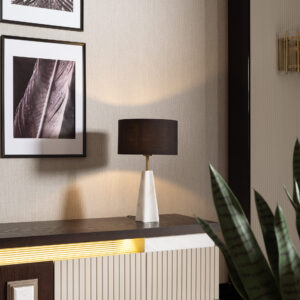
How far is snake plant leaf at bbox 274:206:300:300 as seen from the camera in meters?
0.67

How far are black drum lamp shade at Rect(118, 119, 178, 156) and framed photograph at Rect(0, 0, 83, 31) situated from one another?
68 centimetres

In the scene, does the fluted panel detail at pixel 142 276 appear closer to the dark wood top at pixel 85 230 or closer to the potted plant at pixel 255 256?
the dark wood top at pixel 85 230

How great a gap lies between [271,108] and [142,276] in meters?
1.38

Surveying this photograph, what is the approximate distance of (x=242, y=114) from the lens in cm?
318

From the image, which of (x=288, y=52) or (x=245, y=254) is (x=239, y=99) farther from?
(x=245, y=254)

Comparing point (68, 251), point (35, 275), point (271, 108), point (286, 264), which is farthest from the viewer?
point (271, 108)

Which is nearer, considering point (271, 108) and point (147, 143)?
point (147, 143)

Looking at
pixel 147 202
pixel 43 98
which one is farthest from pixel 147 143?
pixel 43 98

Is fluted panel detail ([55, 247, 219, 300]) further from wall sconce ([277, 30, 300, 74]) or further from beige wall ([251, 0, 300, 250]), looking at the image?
wall sconce ([277, 30, 300, 74])

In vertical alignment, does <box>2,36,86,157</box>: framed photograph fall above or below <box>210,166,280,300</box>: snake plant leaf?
above

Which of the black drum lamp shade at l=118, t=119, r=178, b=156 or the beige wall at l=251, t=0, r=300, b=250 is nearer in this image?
the black drum lamp shade at l=118, t=119, r=178, b=156

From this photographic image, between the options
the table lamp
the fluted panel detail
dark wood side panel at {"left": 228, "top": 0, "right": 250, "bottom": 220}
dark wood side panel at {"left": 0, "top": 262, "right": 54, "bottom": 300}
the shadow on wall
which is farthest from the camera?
dark wood side panel at {"left": 228, "top": 0, "right": 250, "bottom": 220}

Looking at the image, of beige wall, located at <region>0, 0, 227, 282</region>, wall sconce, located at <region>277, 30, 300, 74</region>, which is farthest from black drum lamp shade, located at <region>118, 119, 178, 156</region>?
wall sconce, located at <region>277, 30, 300, 74</region>

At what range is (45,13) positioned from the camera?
2791 mm
